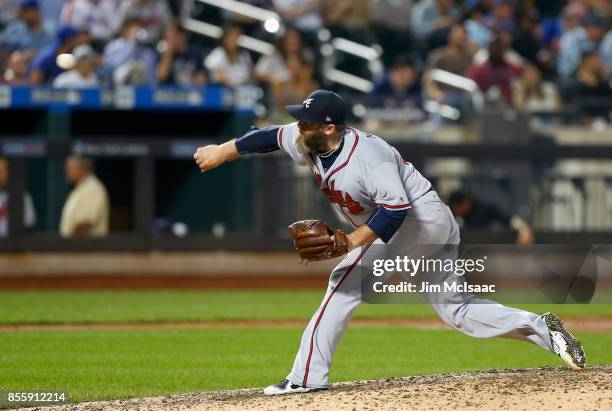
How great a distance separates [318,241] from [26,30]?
9795 millimetres

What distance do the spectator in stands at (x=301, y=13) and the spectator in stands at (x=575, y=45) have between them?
3825mm

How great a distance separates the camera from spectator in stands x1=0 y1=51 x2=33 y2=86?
13742 millimetres

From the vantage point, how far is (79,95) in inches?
541

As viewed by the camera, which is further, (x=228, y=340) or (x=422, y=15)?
(x=422, y=15)

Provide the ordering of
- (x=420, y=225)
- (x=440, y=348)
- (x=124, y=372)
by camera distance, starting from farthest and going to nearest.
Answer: (x=440, y=348), (x=124, y=372), (x=420, y=225)

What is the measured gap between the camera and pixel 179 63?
1486 cm

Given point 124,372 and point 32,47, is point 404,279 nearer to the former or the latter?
point 124,372

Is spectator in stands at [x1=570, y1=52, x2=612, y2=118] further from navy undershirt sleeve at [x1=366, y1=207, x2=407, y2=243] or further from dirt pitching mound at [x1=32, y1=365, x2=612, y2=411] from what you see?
navy undershirt sleeve at [x1=366, y1=207, x2=407, y2=243]

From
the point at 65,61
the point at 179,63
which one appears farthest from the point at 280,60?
the point at 65,61

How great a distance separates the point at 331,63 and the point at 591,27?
4.37 metres

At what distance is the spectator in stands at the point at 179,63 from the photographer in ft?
48.0

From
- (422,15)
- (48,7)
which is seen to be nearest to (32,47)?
(48,7)

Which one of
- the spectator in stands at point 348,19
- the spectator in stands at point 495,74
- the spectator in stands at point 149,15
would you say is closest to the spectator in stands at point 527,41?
the spectator in stands at point 495,74

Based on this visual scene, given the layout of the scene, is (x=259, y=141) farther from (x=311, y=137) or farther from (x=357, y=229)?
(x=357, y=229)
